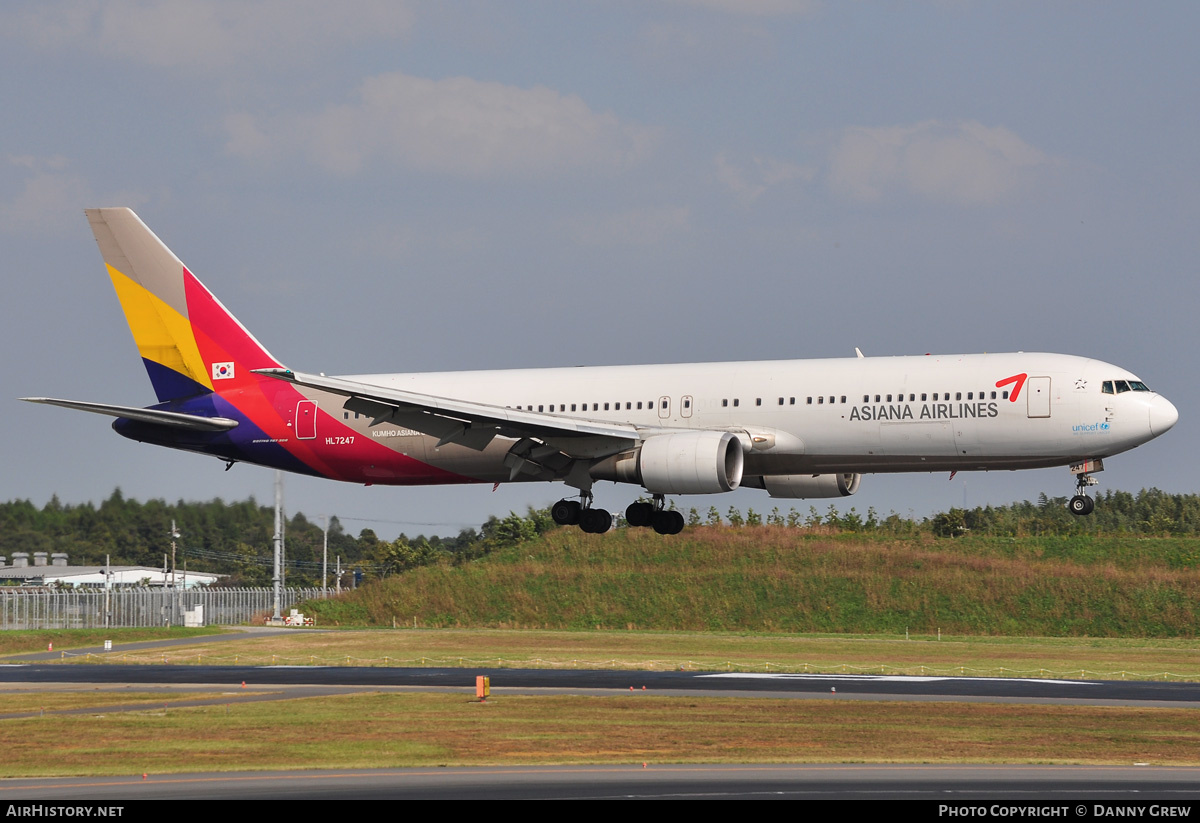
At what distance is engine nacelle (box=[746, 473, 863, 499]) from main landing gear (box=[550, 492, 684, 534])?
305cm

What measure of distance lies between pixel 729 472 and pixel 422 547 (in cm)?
9882

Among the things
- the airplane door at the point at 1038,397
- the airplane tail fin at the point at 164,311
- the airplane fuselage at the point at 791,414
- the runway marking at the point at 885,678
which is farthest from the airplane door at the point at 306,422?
the airplane door at the point at 1038,397

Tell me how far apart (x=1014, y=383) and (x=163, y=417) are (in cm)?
2783

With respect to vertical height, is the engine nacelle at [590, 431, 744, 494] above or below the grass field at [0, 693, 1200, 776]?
above

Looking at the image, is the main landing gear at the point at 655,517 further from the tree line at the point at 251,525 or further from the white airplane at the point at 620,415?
the tree line at the point at 251,525

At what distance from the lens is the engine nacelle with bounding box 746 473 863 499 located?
46438 mm

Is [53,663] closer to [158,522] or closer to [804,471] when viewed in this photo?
[158,522]

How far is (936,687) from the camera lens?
41.3 m

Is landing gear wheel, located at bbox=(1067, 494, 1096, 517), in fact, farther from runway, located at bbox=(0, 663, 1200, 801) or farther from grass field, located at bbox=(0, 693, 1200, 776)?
runway, located at bbox=(0, 663, 1200, 801)

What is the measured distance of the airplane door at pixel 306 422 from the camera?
157 feet

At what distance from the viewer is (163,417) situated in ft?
156

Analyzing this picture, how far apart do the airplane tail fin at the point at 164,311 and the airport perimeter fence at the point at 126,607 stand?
3366 centimetres

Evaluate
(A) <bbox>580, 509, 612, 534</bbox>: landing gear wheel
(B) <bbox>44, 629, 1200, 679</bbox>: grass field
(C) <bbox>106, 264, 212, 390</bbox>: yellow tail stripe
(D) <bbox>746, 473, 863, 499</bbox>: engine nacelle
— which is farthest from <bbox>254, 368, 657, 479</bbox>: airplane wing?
(B) <bbox>44, 629, 1200, 679</bbox>: grass field
